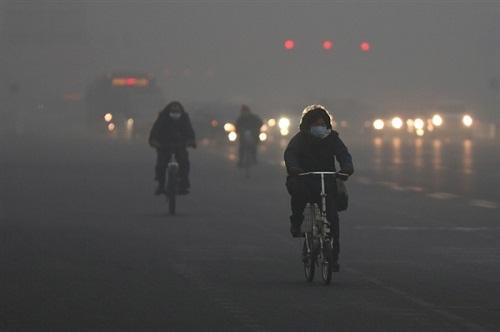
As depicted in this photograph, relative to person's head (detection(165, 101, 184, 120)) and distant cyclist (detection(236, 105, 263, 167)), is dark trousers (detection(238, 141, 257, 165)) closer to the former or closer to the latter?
distant cyclist (detection(236, 105, 263, 167))

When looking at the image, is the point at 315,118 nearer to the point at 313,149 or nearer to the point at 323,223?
the point at 313,149

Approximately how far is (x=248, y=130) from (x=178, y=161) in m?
14.7

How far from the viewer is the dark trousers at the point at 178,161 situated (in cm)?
2631

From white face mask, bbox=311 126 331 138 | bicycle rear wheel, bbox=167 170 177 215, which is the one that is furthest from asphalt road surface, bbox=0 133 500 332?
white face mask, bbox=311 126 331 138

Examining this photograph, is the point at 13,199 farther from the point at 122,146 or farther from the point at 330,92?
the point at 330,92

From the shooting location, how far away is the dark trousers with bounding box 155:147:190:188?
26.3 m

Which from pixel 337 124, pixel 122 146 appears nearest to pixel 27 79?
pixel 337 124

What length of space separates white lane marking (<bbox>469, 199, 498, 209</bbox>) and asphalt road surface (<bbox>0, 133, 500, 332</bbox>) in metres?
0.07

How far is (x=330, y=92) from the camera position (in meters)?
140

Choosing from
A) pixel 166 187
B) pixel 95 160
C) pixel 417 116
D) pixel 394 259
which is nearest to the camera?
pixel 394 259

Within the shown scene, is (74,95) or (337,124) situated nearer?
(337,124)

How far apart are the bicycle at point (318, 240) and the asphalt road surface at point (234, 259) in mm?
159

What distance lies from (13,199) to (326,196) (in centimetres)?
1513

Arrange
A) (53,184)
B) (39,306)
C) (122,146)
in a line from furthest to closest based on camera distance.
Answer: (122,146)
(53,184)
(39,306)
